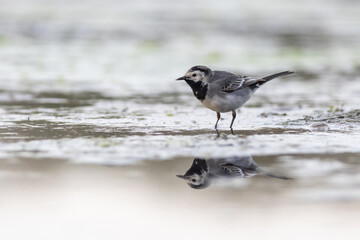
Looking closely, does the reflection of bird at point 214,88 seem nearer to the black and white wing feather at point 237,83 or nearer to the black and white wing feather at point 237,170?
the black and white wing feather at point 237,83

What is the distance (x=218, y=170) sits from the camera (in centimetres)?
704

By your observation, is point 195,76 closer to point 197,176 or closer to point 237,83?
point 237,83

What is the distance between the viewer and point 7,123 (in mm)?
9820

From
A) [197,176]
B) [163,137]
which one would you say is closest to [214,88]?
[163,137]

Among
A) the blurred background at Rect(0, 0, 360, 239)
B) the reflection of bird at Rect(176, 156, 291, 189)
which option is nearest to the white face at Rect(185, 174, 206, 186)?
the reflection of bird at Rect(176, 156, 291, 189)

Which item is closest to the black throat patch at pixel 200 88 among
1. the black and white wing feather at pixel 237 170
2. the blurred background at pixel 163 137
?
the blurred background at pixel 163 137

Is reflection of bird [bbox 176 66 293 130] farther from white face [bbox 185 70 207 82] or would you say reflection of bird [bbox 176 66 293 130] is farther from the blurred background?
the blurred background

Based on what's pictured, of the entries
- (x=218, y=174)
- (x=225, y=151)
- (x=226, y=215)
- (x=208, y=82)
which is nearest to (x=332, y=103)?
(x=208, y=82)

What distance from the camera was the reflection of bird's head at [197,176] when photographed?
6.58 m

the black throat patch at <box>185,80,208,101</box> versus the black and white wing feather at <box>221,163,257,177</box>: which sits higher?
the black throat patch at <box>185,80,208,101</box>

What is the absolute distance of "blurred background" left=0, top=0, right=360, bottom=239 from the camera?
551 centimetres

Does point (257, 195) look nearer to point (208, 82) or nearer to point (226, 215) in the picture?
point (226, 215)

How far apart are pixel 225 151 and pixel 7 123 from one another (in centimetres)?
342

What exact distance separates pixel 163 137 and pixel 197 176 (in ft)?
6.34
